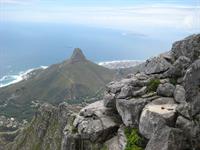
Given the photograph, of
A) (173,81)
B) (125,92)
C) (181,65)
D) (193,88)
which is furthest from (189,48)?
(193,88)

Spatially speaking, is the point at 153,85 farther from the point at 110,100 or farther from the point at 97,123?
the point at 97,123

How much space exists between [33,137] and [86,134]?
8921 centimetres

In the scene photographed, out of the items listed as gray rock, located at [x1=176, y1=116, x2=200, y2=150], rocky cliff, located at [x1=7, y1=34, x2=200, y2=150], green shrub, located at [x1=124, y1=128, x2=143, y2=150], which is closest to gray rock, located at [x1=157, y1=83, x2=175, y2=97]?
rocky cliff, located at [x1=7, y1=34, x2=200, y2=150]

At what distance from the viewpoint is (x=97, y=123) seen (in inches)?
1624

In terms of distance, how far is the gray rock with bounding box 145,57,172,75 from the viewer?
137 ft

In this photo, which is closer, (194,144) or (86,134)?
(194,144)

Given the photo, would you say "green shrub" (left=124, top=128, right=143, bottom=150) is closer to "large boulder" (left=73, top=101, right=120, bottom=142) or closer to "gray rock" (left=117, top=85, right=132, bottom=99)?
"large boulder" (left=73, top=101, right=120, bottom=142)

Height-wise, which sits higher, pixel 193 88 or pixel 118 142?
pixel 193 88

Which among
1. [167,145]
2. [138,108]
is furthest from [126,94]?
[167,145]

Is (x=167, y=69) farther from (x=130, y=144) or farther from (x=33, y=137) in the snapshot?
(x=33, y=137)

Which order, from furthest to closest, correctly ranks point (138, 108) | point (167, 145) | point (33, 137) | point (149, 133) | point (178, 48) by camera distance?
point (33, 137), point (178, 48), point (138, 108), point (149, 133), point (167, 145)

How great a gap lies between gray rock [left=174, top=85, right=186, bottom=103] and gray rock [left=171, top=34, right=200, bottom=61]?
4795 mm

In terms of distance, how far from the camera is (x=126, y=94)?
3962 cm

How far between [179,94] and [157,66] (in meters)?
7.93
